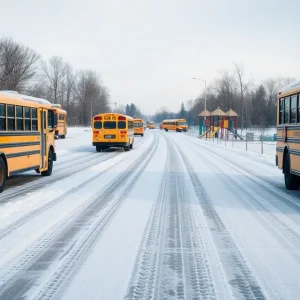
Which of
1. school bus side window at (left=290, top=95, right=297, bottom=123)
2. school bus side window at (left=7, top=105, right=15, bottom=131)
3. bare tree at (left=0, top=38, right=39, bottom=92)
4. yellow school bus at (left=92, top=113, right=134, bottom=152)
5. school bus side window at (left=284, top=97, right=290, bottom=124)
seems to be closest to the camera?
school bus side window at (left=290, top=95, right=297, bottom=123)

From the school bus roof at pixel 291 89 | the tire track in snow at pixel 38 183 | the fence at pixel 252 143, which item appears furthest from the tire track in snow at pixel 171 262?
the fence at pixel 252 143

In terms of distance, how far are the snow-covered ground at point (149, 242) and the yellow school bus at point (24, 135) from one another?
2.51 feet

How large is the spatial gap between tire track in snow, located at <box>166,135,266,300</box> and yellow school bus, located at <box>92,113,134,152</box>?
1994 centimetres

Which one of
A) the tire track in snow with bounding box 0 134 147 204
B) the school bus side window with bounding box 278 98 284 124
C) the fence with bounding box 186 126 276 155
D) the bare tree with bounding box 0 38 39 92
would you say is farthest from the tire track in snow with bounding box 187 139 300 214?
the bare tree with bounding box 0 38 39 92

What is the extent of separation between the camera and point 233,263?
573 centimetres

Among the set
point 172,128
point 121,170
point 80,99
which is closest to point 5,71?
point 172,128

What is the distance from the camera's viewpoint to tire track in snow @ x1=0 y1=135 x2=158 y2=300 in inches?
191

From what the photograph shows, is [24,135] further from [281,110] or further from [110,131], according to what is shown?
[110,131]

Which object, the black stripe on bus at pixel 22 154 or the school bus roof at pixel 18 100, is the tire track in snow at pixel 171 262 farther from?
the school bus roof at pixel 18 100

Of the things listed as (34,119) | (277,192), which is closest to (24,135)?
(34,119)

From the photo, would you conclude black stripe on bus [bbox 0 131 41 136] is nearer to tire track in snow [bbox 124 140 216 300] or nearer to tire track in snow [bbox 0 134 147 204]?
tire track in snow [bbox 0 134 147 204]

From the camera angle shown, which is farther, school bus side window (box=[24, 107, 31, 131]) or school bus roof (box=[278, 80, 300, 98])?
school bus side window (box=[24, 107, 31, 131])

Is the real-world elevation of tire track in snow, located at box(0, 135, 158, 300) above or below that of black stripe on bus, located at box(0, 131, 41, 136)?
below

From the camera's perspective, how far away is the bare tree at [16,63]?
74.2m
